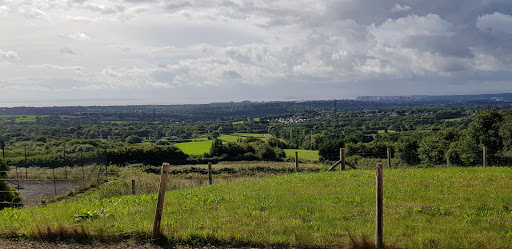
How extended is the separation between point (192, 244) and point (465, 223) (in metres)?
6.06

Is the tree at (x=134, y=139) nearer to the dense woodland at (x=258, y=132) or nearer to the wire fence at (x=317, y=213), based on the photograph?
the dense woodland at (x=258, y=132)

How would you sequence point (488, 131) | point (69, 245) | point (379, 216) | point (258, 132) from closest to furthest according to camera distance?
point (379, 216), point (69, 245), point (488, 131), point (258, 132)

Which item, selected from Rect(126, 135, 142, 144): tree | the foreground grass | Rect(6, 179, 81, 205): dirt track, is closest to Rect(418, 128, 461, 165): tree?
the foreground grass

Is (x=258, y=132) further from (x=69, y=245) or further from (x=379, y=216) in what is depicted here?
(x=379, y=216)

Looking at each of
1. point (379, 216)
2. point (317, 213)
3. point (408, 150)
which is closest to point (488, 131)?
point (408, 150)

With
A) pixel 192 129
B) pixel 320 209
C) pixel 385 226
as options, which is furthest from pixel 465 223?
pixel 192 129

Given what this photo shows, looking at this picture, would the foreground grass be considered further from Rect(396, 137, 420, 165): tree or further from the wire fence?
Rect(396, 137, 420, 165): tree

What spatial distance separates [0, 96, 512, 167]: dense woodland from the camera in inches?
1623

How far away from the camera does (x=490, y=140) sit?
4119 centimetres

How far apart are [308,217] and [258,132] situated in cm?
8898

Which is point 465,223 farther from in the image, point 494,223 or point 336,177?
point 336,177

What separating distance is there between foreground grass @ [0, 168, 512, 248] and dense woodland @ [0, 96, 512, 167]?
23.1m

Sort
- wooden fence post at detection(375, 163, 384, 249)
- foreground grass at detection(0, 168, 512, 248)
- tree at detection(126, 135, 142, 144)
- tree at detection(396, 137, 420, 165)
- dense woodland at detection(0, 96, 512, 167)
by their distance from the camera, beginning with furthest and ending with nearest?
tree at detection(126, 135, 142, 144)
tree at detection(396, 137, 420, 165)
dense woodland at detection(0, 96, 512, 167)
foreground grass at detection(0, 168, 512, 248)
wooden fence post at detection(375, 163, 384, 249)

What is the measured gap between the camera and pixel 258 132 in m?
97.9
